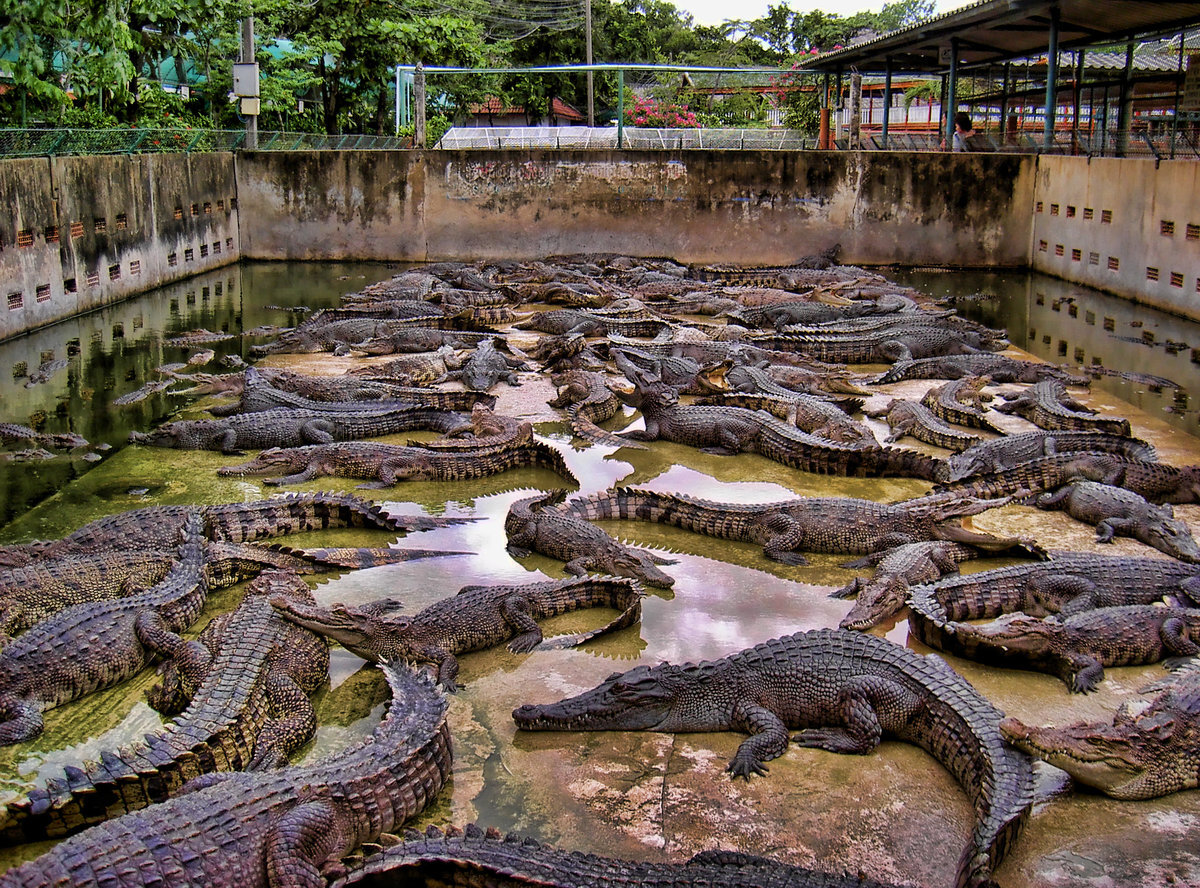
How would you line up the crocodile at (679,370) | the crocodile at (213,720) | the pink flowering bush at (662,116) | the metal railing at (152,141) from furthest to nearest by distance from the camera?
1. the pink flowering bush at (662,116)
2. the metal railing at (152,141)
3. the crocodile at (679,370)
4. the crocodile at (213,720)

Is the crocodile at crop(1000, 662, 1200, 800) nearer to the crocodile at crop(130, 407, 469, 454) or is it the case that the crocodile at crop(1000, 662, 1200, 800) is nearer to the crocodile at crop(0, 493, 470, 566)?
the crocodile at crop(0, 493, 470, 566)

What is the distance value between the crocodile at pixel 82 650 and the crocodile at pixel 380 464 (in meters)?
2.32

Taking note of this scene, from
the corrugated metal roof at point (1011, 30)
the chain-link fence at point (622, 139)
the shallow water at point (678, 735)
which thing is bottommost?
the shallow water at point (678, 735)

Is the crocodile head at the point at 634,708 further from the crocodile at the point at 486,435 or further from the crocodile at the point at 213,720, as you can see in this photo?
the crocodile at the point at 486,435

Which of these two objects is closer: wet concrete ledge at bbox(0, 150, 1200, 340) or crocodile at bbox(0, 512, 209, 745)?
crocodile at bbox(0, 512, 209, 745)

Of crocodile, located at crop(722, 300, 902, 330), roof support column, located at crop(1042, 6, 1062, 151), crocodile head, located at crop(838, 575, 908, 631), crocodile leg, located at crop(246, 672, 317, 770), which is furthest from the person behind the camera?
roof support column, located at crop(1042, 6, 1062, 151)

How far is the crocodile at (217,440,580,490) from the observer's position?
7351mm

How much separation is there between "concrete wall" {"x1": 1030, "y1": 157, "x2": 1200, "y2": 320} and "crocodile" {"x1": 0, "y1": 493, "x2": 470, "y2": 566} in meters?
11.4

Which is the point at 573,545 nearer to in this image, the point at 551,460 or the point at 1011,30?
the point at 551,460

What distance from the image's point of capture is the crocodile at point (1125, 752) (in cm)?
373

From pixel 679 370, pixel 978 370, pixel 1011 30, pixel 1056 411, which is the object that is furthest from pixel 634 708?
pixel 1011 30

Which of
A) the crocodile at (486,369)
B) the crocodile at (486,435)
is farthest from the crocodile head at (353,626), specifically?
the crocodile at (486,369)

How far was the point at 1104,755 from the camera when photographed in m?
3.74

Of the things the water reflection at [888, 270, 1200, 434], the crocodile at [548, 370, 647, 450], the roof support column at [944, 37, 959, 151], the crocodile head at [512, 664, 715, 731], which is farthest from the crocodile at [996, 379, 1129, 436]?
the roof support column at [944, 37, 959, 151]
